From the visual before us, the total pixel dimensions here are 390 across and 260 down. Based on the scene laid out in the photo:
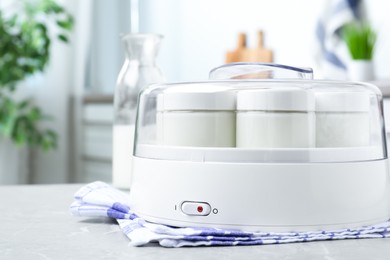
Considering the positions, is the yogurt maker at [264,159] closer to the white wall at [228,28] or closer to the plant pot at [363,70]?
the plant pot at [363,70]

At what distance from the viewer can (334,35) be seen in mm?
2191

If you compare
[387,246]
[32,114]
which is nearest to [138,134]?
[387,246]

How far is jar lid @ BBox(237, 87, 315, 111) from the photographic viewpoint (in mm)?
605

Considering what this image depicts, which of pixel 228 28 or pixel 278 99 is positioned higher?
pixel 228 28

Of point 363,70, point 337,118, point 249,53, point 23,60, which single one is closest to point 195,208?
point 337,118

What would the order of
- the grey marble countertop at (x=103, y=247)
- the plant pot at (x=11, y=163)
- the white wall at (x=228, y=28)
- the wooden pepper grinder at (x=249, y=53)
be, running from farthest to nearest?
the plant pot at (x=11, y=163) < the wooden pepper grinder at (x=249, y=53) < the white wall at (x=228, y=28) < the grey marble countertop at (x=103, y=247)

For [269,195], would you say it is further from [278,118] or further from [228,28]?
[228,28]

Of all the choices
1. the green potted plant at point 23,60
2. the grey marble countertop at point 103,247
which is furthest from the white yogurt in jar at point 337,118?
the green potted plant at point 23,60

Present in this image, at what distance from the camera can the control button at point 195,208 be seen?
0.61m

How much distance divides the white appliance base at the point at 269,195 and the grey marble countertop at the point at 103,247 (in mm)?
34

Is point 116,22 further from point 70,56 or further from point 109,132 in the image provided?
point 109,132

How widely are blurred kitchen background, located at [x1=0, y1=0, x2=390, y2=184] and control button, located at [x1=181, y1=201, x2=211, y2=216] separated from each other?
2.08 m

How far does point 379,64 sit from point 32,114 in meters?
1.71

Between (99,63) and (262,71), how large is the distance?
2.82 metres
